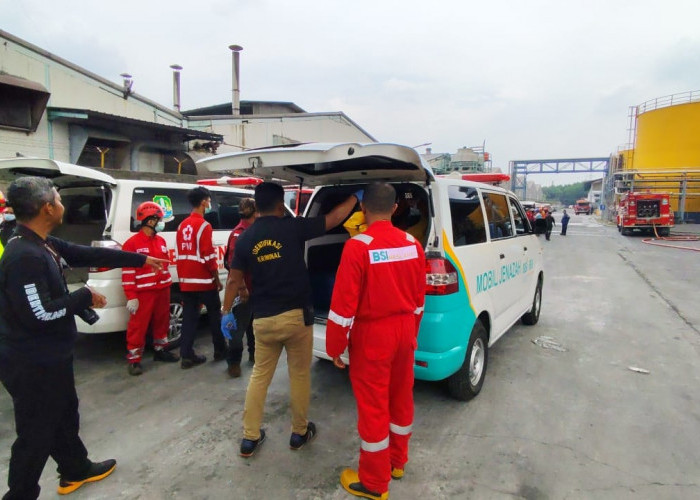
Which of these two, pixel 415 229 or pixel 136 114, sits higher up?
pixel 136 114

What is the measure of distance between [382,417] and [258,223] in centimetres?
146

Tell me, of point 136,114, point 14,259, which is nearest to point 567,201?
point 136,114

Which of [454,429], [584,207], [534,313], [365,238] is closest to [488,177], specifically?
[534,313]

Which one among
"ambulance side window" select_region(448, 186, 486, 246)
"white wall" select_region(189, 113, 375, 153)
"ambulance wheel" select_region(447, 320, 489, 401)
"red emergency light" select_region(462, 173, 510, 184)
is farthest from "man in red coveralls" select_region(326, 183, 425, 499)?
"white wall" select_region(189, 113, 375, 153)

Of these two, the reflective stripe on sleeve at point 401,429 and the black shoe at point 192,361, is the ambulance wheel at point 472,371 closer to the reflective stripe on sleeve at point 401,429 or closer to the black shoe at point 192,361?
the reflective stripe on sleeve at point 401,429

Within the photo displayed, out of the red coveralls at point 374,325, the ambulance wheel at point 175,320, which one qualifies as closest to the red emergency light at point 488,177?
the red coveralls at point 374,325

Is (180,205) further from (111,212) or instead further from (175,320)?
(175,320)

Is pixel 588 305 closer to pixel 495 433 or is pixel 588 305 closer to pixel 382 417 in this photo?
pixel 495 433

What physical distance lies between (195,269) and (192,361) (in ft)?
3.30

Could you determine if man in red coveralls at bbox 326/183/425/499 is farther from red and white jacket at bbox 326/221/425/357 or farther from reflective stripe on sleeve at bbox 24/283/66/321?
reflective stripe on sleeve at bbox 24/283/66/321

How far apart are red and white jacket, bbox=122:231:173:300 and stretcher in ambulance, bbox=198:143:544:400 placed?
1.47 meters

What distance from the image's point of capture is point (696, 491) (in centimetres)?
249

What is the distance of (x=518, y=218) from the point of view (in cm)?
500

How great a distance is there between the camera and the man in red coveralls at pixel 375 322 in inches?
91.4
